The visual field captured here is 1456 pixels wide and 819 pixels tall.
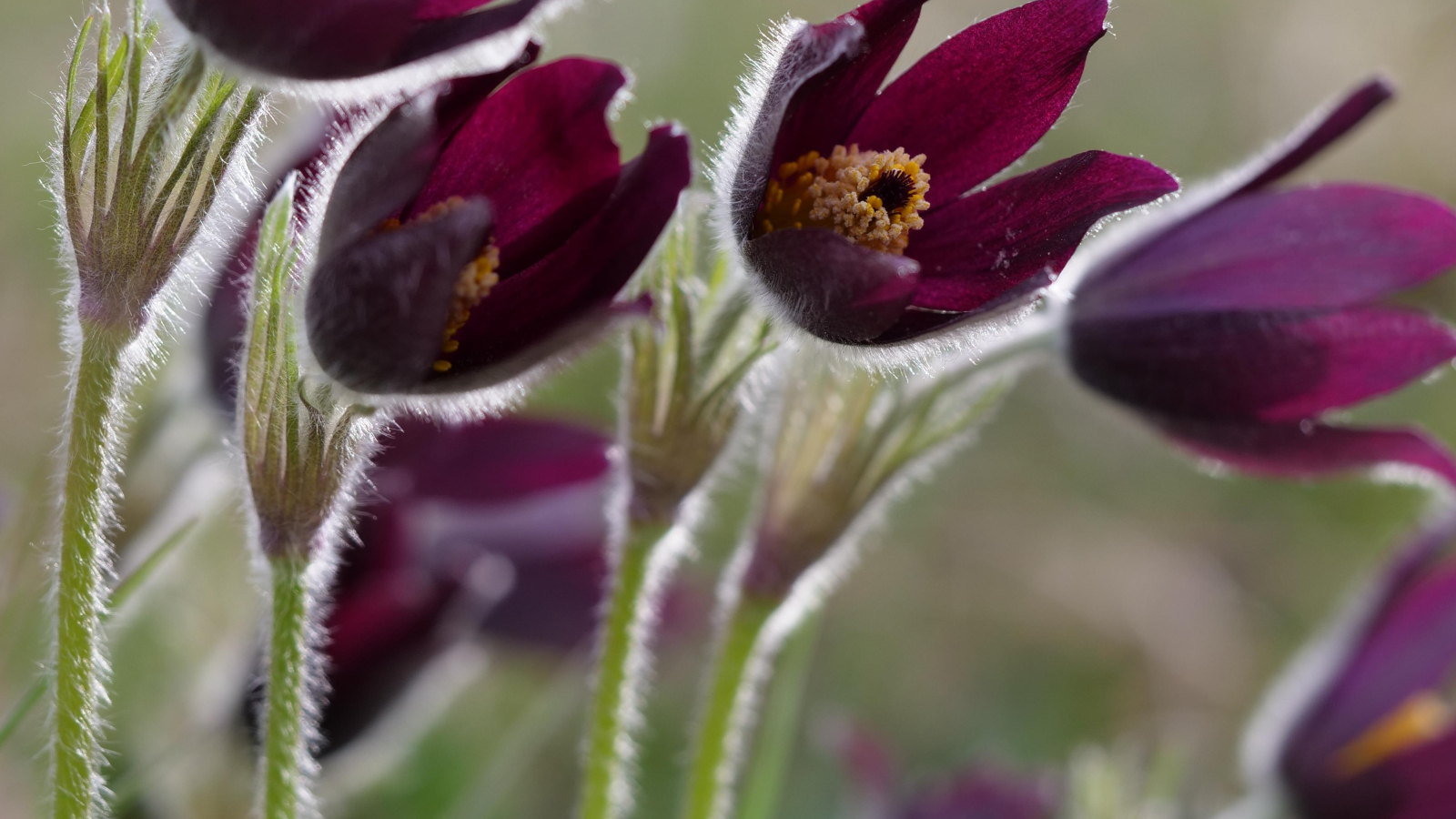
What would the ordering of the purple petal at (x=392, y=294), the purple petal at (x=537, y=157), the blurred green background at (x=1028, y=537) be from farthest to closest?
the blurred green background at (x=1028, y=537) < the purple petal at (x=537, y=157) < the purple petal at (x=392, y=294)

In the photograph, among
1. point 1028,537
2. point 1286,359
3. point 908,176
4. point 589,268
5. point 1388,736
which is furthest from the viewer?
point 1028,537

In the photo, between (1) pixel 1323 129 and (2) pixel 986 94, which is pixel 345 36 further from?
(1) pixel 1323 129

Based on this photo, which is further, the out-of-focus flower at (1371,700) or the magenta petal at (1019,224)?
the out-of-focus flower at (1371,700)

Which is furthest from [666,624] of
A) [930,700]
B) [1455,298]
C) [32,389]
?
[1455,298]

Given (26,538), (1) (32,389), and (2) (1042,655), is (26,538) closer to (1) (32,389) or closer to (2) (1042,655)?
(1) (32,389)

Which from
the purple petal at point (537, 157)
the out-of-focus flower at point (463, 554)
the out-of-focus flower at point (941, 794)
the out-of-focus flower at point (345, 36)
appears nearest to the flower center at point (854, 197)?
the purple petal at point (537, 157)

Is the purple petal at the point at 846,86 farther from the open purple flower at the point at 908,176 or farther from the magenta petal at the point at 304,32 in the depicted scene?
the magenta petal at the point at 304,32

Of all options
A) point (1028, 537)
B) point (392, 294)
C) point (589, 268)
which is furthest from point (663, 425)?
point (1028, 537)
